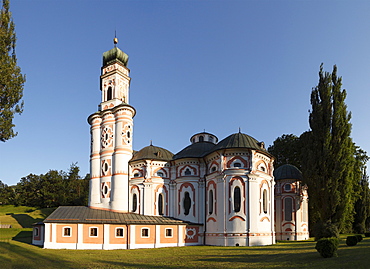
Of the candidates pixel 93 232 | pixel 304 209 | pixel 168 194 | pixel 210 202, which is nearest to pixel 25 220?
pixel 168 194

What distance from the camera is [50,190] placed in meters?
81.8

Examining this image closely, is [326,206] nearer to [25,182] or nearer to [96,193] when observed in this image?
[96,193]

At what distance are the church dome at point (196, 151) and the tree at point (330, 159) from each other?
12151mm

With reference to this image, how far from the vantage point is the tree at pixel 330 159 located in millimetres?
32406

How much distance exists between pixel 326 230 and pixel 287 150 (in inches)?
1175

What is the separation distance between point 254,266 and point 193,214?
66.5 feet

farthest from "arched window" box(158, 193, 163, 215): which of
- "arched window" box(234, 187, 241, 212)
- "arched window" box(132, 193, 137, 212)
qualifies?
"arched window" box(234, 187, 241, 212)

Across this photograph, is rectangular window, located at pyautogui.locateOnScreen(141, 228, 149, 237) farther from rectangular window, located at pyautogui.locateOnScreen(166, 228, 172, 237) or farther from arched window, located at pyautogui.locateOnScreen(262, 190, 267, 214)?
arched window, located at pyautogui.locateOnScreen(262, 190, 267, 214)

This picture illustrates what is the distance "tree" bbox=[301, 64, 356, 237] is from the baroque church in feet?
16.8

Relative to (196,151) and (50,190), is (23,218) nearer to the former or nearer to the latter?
(50,190)

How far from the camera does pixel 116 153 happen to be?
1606 inches

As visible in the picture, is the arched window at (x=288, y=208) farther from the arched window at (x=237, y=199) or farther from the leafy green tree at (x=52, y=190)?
the leafy green tree at (x=52, y=190)

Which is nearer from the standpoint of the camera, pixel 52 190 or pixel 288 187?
pixel 288 187

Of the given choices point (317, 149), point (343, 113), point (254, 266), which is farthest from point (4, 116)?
point (343, 113)
